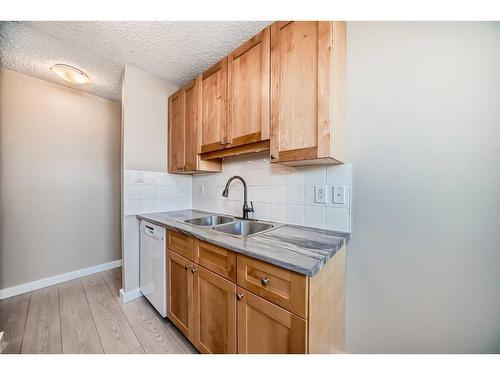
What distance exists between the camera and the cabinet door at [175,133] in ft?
5.96

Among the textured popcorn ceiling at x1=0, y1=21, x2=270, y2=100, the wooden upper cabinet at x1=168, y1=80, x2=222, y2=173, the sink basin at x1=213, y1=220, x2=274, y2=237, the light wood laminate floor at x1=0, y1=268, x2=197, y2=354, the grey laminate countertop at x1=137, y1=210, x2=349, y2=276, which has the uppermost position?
the textured popcorn ceiling at x1=0, y1=21, x2=270, y2=100

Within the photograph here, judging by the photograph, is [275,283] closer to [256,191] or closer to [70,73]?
[256,191]

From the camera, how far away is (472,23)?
2.71 ft

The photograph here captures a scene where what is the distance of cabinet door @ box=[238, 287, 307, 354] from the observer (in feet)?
2.30

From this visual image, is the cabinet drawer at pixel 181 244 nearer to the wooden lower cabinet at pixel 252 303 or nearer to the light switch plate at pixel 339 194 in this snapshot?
the wooden lower cabinet at pixel 252 303

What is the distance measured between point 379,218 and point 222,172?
51.4 inches

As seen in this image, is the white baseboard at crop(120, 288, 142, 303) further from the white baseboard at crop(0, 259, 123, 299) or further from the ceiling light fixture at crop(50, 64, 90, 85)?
the ceiling light fixture at crop(50, 64, 90, 85)

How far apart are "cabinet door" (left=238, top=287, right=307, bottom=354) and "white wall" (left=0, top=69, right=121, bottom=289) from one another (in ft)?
7.40

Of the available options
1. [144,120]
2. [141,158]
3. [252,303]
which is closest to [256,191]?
[252,303]

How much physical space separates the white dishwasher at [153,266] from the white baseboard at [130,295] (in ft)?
0.19

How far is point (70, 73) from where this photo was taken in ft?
5.73

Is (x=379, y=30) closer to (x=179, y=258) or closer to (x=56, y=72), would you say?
(x=179, y=258)

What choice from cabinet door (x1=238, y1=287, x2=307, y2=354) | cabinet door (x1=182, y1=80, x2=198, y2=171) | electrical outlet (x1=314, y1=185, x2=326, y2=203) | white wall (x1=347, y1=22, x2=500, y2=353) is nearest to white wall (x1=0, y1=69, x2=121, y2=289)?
cabinet door (x1=182, y1=80, x2=198, y2=171)

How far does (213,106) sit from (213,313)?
139 cm
